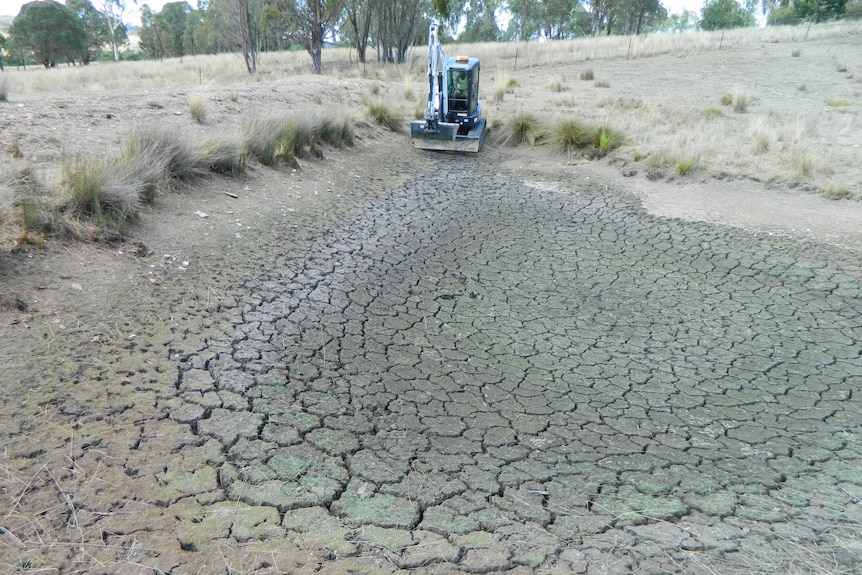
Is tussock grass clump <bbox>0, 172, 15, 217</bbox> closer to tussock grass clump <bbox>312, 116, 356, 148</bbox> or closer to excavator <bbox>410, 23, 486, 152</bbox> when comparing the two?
tussock grass clump <bbox>312, 116, 356, 148</bbox>

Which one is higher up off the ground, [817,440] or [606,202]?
[606,202]

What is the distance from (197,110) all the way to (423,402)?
7981mm

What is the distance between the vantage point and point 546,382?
467cm

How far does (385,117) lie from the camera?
13.4 metres

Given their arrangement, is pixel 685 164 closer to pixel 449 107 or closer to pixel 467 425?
pixel 449 107

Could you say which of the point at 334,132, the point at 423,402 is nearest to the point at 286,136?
the point at 334,132

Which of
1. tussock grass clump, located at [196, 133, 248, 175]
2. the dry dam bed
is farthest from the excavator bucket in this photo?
the dry dam bed

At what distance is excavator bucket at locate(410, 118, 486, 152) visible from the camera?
12062 mm

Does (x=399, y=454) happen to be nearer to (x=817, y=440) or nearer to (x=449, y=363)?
(x=449, y=363)

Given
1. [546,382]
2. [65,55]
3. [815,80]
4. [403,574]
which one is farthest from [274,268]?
[65,55]

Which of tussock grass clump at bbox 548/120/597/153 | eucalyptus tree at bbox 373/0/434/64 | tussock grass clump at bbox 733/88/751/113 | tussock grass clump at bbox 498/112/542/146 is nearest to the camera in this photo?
tussock grass clump at bbox 548/120/597/153

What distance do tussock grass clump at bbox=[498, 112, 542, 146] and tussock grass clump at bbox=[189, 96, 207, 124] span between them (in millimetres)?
5931

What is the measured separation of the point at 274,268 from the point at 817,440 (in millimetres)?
4827

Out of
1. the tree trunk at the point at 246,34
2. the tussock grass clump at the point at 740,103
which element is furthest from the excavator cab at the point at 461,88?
the tree trunk at the point at 246,34
